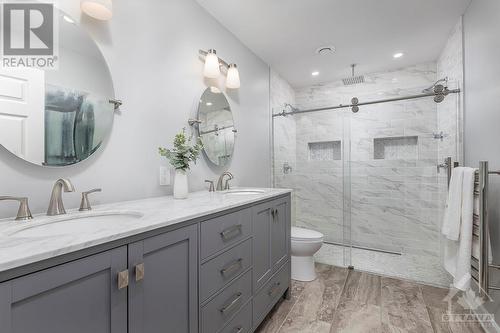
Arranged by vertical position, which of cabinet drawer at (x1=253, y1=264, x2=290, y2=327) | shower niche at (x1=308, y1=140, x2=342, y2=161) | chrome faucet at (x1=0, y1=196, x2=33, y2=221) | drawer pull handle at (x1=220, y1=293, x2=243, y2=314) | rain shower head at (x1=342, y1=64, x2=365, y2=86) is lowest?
cabinet drawer at (x1=253, y1=264, x2=290, y2=327)

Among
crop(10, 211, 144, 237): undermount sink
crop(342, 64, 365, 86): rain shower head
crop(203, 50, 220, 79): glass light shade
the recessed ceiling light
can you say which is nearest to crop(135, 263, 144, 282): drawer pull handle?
crop(10, 211, 144, 237): undermount sink

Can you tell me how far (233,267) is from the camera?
4.16ft

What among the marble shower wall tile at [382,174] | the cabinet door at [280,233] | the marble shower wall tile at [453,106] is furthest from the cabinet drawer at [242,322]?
the marble shower wall tile at [453,106]

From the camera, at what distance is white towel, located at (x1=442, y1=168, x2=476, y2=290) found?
1.56m

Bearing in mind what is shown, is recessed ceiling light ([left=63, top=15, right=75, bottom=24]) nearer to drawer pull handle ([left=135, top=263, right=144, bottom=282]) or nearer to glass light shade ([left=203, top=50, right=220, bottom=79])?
glass light shade ([left=203, top=50, right=220, bottom=79])

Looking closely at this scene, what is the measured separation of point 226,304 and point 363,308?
1268mm

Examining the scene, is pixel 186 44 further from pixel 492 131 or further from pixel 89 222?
pixel 492 131

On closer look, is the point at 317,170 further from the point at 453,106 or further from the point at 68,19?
the point at 68,19

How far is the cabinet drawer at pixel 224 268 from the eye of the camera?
1.07 m

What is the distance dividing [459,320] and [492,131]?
136 centimetres

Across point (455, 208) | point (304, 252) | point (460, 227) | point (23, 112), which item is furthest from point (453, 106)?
point (23, 112)

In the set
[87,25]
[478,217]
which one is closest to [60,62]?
[87,25]

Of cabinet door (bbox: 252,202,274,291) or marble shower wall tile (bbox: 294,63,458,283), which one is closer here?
cabinet door (bbox: 252,202,274,291)

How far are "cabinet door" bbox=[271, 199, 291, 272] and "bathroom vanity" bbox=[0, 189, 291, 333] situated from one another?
0.61ft
